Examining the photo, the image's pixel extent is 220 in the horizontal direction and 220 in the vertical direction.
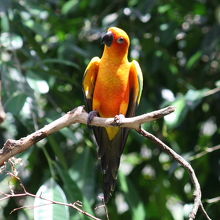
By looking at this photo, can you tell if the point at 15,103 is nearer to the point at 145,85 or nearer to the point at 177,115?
the point at 177,115

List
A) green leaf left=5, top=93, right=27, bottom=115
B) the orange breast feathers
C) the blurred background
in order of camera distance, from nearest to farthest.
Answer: green leaf left=5, top=93, right=27, bottom=115 < the orange breast feathers < the blurred background

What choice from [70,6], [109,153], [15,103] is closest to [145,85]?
Answer: [70,6]

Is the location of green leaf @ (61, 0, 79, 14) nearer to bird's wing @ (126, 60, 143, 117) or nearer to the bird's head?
the bird's head

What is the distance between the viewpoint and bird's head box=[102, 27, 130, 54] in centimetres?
399

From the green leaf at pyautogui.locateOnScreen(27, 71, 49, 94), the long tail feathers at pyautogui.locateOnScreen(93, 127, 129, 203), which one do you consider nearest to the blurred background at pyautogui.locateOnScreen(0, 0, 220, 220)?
the green leaf at pyautogui.locateOnScreen(27, 71, 49, 94)

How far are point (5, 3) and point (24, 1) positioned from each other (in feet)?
2.38

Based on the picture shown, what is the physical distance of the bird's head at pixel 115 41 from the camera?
13.1ft

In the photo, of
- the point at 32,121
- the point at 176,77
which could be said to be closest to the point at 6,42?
the point at 32,121

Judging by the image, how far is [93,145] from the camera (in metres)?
4.46

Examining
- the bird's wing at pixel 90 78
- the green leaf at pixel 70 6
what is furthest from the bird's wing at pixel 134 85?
the green leaf at pixel 70 6

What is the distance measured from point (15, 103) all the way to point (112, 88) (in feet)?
2.27

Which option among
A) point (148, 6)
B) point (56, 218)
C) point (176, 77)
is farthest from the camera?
point (176, 77)

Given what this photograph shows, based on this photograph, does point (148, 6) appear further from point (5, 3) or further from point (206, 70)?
point (5, 3)

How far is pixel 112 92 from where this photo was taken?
12.7 ft
